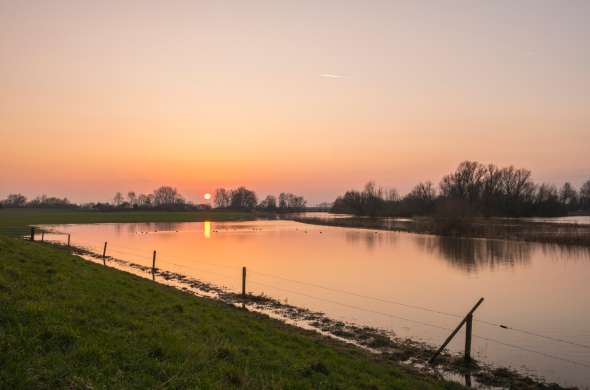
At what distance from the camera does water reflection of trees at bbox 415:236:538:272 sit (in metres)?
35.8

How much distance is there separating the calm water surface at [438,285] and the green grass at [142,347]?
5.22 metres

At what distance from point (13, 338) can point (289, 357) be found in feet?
19.2

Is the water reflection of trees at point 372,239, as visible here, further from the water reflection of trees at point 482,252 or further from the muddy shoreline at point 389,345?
the muddy shoreline at point 389,345

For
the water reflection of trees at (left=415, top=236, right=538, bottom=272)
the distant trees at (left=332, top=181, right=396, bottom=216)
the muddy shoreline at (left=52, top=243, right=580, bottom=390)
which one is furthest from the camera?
the distant trees at (left=332, top=181, right=396, bottom=216)

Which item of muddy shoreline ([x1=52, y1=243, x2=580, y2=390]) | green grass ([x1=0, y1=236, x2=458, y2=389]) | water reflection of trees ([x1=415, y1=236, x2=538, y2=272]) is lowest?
muddy shoreline ([x1=52, y1=243, x2=580, y2=390])

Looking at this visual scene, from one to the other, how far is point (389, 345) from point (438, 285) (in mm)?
12933

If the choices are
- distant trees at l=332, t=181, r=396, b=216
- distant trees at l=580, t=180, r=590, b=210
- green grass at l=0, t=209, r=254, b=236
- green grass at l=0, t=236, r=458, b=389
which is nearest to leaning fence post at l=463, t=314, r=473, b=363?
green grass at l=0, t=236, r=458, b=389

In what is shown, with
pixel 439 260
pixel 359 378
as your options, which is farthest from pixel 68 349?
pixel 439 260

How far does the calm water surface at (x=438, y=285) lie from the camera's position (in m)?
15.6

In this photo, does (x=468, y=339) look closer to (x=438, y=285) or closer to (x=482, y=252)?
(x=438, y=285)

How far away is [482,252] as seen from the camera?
142ft

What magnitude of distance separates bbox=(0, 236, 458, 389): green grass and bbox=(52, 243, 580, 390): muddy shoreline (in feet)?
3.82

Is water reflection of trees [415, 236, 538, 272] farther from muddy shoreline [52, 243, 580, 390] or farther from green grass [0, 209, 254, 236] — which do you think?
green grass [0, 209, 254, 236]

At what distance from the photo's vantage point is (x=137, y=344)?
28.2ft
